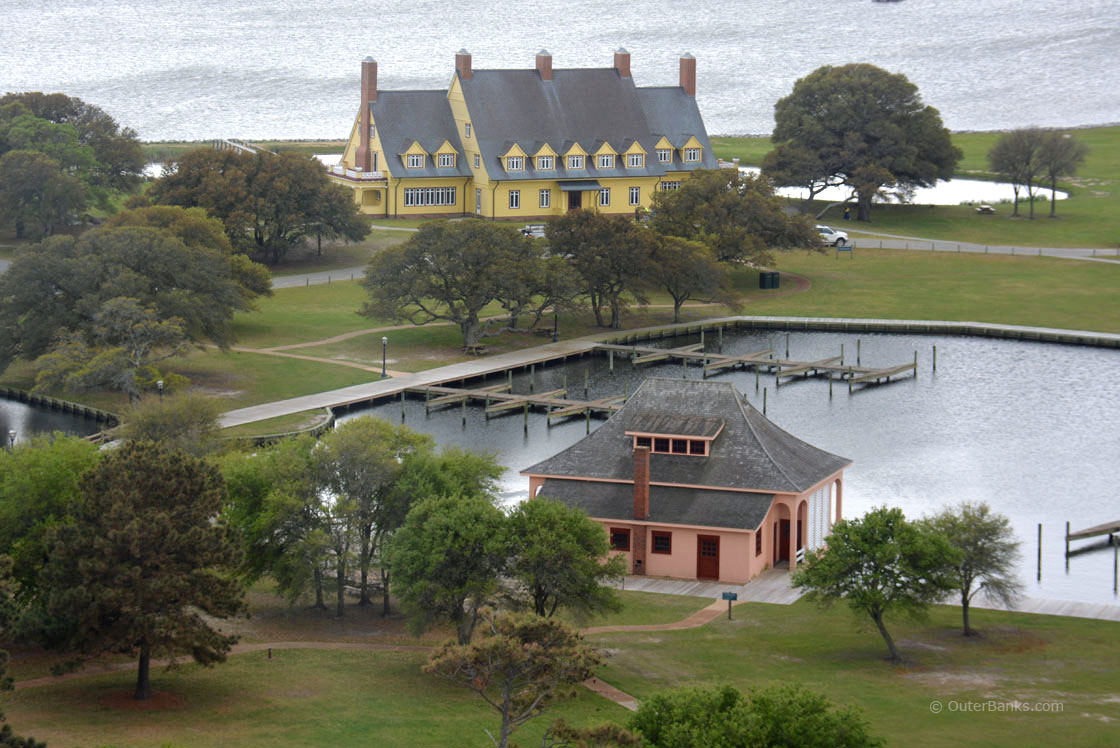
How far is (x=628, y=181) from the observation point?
444 ft

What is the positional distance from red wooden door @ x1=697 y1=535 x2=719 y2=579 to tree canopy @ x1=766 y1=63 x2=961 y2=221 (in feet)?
245

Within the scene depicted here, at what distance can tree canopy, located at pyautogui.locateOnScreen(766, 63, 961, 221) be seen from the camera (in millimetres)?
134125

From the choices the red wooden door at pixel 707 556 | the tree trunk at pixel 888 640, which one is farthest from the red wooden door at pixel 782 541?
the tree trunk at pixel 888 640

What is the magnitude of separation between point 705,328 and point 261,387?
97.6ft

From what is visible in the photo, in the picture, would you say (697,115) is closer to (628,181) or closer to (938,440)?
(628,181)

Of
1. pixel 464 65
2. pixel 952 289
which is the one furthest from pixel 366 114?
pixel 952 289

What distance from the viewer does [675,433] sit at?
6519cm

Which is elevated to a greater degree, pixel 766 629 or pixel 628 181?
pixel 628 181

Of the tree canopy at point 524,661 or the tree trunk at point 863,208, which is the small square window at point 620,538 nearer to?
the tree canopy at point 524,661

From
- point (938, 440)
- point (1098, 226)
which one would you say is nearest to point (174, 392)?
point (938, 440)

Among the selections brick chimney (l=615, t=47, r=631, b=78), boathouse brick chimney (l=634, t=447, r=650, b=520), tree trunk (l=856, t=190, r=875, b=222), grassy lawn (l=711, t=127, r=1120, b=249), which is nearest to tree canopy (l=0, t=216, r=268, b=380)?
boathouse brick chimney (l=634, t=447, r=650, b=520)

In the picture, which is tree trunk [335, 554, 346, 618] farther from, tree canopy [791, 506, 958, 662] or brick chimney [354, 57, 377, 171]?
brick chimney [354, 57, 377, 171]

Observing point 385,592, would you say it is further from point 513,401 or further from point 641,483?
point 513,401

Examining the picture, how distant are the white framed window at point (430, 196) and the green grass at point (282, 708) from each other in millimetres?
84423
